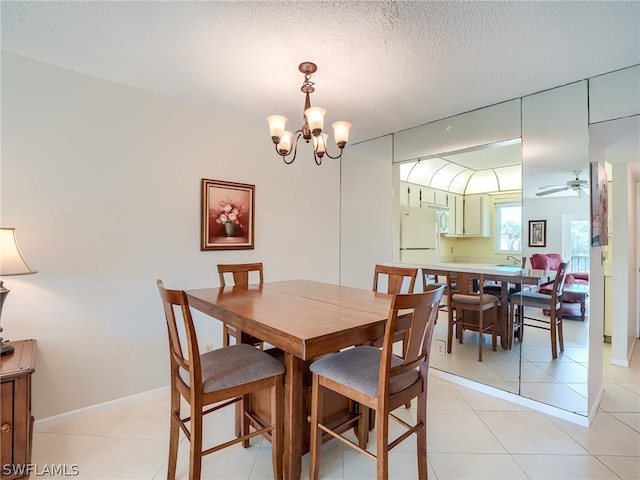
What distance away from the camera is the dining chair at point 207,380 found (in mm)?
1372

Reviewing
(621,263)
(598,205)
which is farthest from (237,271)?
(621,263)

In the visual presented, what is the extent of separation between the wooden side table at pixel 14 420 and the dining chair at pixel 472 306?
310 cm

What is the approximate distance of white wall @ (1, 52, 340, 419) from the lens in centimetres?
207

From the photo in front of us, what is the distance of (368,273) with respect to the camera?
3.75 m

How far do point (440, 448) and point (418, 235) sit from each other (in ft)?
7.80

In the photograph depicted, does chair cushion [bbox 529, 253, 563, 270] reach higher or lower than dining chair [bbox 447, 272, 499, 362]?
higher

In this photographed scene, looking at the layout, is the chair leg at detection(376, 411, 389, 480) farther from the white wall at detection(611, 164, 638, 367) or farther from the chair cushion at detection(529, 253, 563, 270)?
the white wall at detection(611, 164, 638, 367)

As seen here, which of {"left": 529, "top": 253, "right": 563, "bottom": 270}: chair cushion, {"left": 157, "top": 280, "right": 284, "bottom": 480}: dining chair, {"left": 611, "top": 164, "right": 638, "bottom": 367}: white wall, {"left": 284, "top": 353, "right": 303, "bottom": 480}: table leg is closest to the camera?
{"left": 157, "top": 280, "right": 284, "bottom": 480}: dining chair

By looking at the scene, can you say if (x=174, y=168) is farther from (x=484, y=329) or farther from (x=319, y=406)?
(x=484, y=329)

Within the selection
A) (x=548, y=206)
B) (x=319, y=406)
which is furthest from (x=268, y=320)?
(x=548, y=206)

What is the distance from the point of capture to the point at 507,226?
3.84m

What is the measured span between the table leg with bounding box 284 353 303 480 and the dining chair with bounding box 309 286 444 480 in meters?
0.08

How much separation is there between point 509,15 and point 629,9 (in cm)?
57

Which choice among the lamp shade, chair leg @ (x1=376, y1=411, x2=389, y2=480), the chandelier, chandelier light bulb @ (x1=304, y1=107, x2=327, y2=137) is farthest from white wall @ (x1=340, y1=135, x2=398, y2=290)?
the lamp shade
